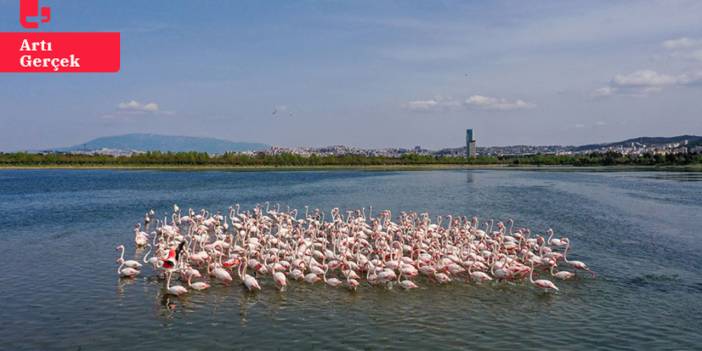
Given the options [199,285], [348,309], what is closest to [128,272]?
[199,285]

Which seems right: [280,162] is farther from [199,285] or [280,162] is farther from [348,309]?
[348,309]

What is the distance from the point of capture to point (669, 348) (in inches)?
515

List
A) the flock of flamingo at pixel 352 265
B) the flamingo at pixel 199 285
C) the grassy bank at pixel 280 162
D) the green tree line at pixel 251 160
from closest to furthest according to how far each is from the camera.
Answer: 1. the flamingo at pixel 199 285
2. the flock of flamingo at pixel 352 265
3. the grassy bank at pixel 280 162
4. the green tree line at pixel 251 160

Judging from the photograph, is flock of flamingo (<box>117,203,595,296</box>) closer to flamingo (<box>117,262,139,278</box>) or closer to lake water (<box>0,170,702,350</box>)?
flamingo (<box>117,262,139,278</box>)

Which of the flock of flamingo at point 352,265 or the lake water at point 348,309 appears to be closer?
the lake water at point 348,309

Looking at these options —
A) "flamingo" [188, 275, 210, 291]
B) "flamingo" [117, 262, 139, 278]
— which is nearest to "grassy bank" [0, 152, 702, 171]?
"flamingo" [117, 262, 139, 278]

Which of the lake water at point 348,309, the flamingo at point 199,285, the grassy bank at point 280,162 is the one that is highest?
the grassy bank at point 280,162

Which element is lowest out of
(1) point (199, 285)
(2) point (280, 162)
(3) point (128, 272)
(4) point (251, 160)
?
(1) point (199, 285)

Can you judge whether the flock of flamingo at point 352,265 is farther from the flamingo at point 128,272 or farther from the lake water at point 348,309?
the lake water at point 348,309

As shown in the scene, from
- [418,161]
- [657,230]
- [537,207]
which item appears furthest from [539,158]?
[657,230]

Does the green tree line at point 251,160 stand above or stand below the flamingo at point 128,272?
above

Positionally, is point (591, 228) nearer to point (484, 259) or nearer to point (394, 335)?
point (484, 259)

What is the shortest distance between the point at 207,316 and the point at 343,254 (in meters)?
5.81

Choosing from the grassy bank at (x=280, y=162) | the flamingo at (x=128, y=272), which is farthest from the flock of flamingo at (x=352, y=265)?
the grassy bank at (x=280, y=162)
